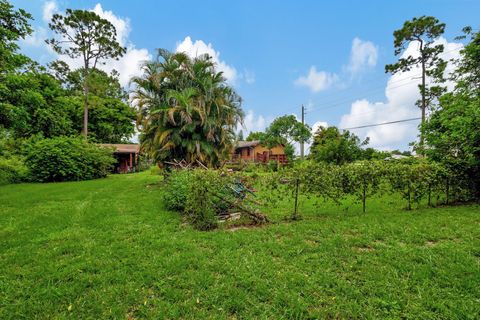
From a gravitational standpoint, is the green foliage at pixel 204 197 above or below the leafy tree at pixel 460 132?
below

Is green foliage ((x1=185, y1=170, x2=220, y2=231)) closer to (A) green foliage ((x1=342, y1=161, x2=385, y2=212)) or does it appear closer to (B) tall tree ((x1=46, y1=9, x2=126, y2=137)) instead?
(A) green foliage ((x1=342, y1=161, x2=385, y2=212))

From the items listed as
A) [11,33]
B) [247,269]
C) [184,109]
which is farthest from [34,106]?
[247,269]

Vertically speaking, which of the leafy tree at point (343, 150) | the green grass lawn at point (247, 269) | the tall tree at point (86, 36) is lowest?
the green grass lawn at point (247, 269)

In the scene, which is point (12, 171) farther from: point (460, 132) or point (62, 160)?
point (460, 132)

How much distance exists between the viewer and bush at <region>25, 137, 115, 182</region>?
510 inches

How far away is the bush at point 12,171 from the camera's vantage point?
1243 cm

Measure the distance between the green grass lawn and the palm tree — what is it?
577cm

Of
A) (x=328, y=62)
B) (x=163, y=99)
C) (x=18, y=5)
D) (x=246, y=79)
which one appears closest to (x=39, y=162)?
(x=18, y=5)

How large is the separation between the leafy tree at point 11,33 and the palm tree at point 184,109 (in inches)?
169

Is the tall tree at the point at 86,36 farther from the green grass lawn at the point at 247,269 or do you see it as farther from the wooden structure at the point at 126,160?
the green grass lawn at the point at 247,269

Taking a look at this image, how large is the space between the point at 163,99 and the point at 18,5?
286 inches

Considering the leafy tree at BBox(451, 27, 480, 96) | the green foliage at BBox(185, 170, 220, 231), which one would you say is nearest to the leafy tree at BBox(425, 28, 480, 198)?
the leafy tree at BBox(451, 27, 480, 96)

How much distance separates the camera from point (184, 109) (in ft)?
32.6

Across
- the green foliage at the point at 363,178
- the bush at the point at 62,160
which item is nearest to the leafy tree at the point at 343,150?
the green foliage at the point at 363,178
